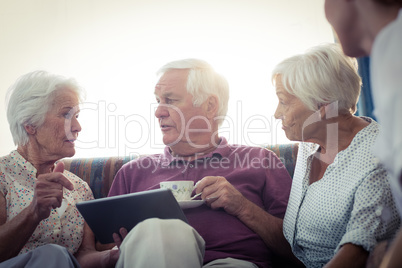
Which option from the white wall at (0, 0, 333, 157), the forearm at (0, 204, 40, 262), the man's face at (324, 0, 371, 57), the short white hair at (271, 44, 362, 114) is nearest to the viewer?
the man's face at (324, 0, 371, 57)

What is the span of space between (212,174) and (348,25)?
116cm

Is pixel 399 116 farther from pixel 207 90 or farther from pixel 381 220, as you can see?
pixel 207 90

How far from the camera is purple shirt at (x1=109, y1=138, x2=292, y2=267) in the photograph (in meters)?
1.50

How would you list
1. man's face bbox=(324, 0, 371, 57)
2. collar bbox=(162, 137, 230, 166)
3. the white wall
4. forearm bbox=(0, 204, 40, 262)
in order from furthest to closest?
1. the white wall
2. collar bbox=(162, 137, 230, 166)
3. forearm bbox=(0, 204, 40, 262)
4. man's face bbox=(324, 0, 371, 57)

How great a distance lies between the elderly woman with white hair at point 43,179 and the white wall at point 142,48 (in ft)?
2.74

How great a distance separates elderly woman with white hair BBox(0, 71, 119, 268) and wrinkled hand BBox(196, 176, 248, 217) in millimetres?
442

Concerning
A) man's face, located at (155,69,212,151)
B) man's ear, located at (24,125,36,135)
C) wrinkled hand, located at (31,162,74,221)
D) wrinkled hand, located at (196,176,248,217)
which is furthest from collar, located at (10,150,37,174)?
wrinkled hand, located at (196,176,248,217)

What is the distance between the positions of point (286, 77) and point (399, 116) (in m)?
1.08


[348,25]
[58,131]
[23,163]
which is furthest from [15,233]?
[348,25]

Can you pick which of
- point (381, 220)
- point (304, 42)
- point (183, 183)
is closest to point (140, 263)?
point (183, 183)

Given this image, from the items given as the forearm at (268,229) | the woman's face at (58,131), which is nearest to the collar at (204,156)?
the forearm at (268,229)

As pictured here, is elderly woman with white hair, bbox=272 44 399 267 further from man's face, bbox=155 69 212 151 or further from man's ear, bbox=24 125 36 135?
man's ear, bbox=24 125 36 135

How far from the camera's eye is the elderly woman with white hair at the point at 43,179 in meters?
1.35

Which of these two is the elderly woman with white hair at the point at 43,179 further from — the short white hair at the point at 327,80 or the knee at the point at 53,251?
the short white hair at the point at 327,80
